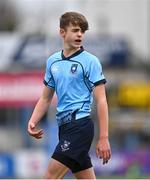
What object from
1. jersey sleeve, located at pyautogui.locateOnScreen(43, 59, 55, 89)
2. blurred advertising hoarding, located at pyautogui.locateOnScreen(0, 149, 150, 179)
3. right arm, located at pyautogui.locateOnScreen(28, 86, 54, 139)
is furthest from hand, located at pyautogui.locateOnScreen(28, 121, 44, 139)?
blurred advertising hoarding, located at pyautogui.locateOnScreen(0, 149, 150, 179)

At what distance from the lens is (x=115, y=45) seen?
1802 inches

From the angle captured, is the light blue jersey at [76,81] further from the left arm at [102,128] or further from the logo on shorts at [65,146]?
the logo on shorts at [65,146]

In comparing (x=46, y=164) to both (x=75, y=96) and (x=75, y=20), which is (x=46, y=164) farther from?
(x=75, y=20)

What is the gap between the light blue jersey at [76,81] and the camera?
8211mm

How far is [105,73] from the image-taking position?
172 feet

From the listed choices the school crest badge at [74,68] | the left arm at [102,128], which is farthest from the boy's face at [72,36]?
the left arm at [102,128]

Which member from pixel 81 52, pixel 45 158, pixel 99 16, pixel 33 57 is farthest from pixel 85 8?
pixel 81 52

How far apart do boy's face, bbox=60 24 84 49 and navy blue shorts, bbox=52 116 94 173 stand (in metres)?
0.64

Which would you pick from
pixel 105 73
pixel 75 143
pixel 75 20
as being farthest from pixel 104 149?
pixel 105 73

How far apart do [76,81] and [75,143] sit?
526mm

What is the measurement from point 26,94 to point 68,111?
17.7m

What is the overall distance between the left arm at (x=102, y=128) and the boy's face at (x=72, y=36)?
43 centimetres

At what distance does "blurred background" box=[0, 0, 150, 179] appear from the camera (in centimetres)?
2609

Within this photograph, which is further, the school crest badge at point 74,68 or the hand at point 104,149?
the school crest badge at point 74,68
